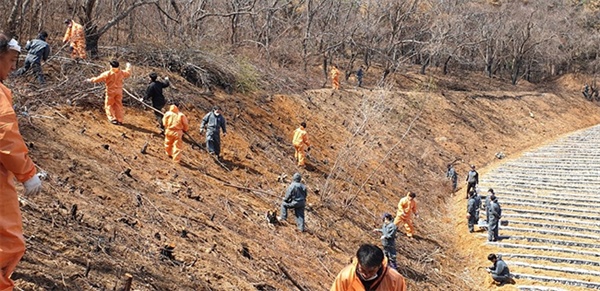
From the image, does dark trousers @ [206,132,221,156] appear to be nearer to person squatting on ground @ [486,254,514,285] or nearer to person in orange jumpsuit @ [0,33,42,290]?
person squatting on ground @ [486,254,514,285]

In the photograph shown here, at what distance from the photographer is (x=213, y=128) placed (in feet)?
42.2

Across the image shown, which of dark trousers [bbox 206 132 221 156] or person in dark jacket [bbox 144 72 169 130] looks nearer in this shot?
person in dark jacket [bbox 144 72 169 130]

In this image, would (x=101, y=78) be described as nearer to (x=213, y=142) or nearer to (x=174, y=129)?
(x=174, y=129)

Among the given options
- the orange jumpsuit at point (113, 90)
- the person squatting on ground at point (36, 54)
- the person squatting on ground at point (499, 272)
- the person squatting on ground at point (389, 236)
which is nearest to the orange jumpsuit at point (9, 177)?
the orange jumpsuit at point (113, 90)

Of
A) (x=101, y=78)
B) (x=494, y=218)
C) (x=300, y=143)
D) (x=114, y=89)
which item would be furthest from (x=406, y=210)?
(x=101, y=78)

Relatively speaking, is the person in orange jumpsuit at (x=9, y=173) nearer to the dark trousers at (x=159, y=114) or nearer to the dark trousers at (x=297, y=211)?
the dark trousers at (x=297, y=211)

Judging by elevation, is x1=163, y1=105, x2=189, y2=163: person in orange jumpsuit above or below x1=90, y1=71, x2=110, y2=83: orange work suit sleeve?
below

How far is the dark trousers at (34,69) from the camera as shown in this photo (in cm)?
1147

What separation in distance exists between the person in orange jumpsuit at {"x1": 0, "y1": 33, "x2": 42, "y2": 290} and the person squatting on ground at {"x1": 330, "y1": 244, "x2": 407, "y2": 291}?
2299 mm

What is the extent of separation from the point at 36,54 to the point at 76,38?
2.39 metres

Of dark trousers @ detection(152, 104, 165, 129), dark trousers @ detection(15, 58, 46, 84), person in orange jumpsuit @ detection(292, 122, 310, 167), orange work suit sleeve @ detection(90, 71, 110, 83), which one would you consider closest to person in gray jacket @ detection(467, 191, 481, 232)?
person in orange jumpsuit @ detection(292, 122, 310, 167)

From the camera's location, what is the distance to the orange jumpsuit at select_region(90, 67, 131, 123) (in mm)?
11320

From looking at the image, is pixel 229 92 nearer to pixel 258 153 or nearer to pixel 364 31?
pixel 258 153

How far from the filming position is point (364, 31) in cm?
3488
